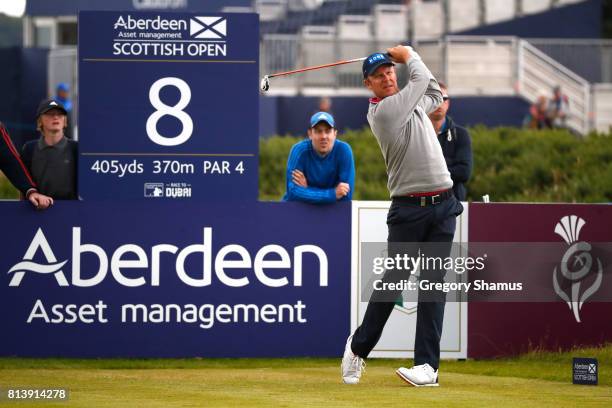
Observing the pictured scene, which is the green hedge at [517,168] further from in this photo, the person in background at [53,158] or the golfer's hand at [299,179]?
the person in background at [53,158]

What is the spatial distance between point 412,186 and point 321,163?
2500mm

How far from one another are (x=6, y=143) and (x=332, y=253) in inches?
109

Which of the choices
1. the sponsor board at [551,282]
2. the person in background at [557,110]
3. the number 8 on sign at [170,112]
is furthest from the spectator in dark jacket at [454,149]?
the person in background at [557,110]

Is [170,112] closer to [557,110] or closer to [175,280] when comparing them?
[175,280]

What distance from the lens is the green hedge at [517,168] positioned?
19000 mm

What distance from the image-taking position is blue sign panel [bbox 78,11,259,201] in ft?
37.1

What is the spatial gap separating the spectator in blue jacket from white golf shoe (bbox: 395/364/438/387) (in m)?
2.57

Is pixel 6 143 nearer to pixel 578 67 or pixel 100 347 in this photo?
pixel 100 347

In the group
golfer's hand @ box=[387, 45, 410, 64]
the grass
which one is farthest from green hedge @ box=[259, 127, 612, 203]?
golfer's hand @ box=[387, 45, 410, 64]

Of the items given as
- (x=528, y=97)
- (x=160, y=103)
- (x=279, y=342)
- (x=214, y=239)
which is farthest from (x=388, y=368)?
(x=528, y=97)

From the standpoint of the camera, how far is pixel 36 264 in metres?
11.0

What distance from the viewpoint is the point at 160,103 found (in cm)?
1134

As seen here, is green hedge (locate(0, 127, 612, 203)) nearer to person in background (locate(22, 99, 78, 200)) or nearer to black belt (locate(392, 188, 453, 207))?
person in background (locate(22, 99, 78, 200))

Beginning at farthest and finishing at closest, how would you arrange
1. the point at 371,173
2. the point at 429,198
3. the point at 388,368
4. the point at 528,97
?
the point at 528,97, the point at 371,173, the point at 388,368, the point at 429,198
